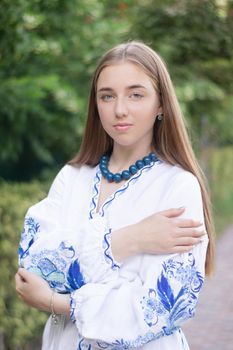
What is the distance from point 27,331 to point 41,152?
104 inches

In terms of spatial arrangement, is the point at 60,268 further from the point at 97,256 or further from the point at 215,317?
the point at 215,317

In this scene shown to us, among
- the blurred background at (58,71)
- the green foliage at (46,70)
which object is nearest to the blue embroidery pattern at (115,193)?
the blurred background at (58,71)

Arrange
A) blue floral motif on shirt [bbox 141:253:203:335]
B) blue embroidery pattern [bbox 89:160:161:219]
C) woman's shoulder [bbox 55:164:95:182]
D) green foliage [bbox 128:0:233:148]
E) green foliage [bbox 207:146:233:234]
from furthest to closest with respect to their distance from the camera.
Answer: green foliage [bbox 207:146:233:234], green foliage [bbox 128:0:233:148], woman's shoulder [bbox 55:164:95:182], blue embroidery pattern [bbox 89:160:161:219], blue floral motif on shirt [bbox 141:253:203:335]

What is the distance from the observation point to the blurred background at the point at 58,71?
4.25m

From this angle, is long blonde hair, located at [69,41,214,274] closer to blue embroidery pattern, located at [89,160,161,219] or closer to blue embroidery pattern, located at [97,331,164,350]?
blue embroidery pattern, located at [89,160,161,219]

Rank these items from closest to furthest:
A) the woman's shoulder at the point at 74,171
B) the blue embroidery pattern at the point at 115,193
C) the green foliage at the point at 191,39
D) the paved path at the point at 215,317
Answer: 1. the blue embroidery pattern at the point at 115,193
2. the woman's shoulder at the point at 74,171
3. the paved path at the point at 215,317
4. the green foliage at the point at 191,39

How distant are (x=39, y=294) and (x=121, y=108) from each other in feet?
1.98

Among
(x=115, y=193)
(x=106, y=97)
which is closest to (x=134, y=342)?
(x=115, y=193)

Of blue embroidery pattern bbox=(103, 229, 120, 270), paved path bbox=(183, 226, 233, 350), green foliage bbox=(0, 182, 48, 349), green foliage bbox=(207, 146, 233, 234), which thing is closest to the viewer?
blue embroidery pattern bbox=(103, 229, 120, 270)

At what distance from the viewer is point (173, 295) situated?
184cm

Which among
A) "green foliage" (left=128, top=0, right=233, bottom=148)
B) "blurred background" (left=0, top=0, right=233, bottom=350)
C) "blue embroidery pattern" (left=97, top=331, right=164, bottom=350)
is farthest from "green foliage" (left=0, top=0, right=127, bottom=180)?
"blue embroidery pattern" (left=97, top=331, right=164, bottom=350)

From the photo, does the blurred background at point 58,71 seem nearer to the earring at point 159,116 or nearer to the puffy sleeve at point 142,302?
the earring at point 159,116

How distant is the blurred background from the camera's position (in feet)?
14.0

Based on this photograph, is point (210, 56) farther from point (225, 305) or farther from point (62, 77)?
point (225, 305)
